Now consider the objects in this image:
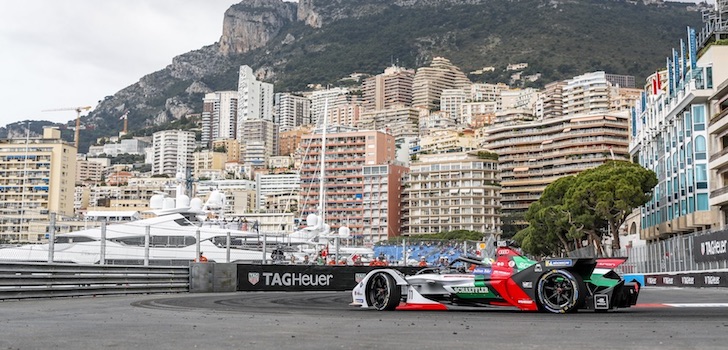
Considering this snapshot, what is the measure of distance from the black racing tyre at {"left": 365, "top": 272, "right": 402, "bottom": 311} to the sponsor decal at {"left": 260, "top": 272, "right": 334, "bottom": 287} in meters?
11.0

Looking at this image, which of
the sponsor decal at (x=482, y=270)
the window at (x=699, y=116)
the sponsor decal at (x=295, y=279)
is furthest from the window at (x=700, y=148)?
the sponsor decal at (x=482, y=270)

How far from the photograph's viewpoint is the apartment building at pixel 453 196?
163875mm

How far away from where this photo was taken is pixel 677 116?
6300 centimetres

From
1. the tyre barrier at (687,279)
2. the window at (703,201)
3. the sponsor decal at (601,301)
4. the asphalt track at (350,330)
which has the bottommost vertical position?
the tyre barrier at (687,279)

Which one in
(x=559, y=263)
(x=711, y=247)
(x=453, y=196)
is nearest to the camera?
(x=559, y=263)

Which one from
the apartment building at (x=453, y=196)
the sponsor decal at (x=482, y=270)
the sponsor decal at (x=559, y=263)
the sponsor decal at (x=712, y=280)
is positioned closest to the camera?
the sponsor decal at (x=559, y=263)

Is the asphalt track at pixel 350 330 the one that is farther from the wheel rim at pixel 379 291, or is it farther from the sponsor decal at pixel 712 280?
the sponsor decal at pixel 712 280

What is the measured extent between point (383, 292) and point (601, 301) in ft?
12.2

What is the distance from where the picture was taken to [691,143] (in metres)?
59.2

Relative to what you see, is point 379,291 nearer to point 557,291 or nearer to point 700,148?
point 557,291

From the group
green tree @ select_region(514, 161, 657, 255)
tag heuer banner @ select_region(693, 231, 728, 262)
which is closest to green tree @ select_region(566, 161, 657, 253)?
green tree @ select_region(514, 161, 657, 255)

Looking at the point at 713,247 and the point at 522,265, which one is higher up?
the point at 713,247

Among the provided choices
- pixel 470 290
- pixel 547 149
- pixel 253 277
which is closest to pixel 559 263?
pixel 470 290

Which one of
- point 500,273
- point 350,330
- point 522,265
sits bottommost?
point 350,330
